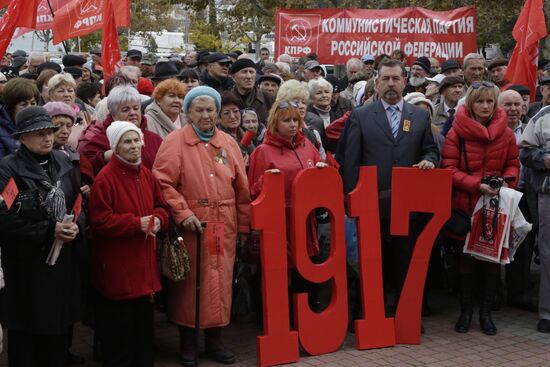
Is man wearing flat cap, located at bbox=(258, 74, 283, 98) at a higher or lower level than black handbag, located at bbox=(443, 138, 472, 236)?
higher

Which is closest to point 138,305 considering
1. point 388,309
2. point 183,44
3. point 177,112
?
point 177,112

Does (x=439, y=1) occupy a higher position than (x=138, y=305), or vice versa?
(x=439, y=1)

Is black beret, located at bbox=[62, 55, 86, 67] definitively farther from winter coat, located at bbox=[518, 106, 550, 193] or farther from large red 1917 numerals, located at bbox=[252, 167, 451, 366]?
winter coat, located at bbox=[518, 106, 550, 193]

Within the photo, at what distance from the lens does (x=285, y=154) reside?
263 inches

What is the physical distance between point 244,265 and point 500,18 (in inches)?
928

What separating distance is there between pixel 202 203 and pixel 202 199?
0.10 ft

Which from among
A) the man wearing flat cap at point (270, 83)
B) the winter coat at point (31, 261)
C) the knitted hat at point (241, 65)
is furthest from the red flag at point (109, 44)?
the winter coat at point (31, 261)

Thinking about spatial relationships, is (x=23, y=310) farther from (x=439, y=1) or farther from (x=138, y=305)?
(x=439, y=1)

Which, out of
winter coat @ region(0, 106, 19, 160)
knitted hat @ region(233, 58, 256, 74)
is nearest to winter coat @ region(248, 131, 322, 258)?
winter coat @ region(0, 106, 19, 160)

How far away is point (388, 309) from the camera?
25.3ft

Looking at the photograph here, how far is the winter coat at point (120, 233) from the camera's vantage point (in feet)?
18.4

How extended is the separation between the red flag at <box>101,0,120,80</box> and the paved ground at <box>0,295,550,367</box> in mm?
4060

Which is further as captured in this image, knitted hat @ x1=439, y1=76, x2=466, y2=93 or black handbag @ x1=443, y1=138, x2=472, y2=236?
knitted hat @ x1=439, y1=76, x2=466, y2=93

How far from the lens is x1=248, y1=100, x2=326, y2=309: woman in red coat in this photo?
659cm
